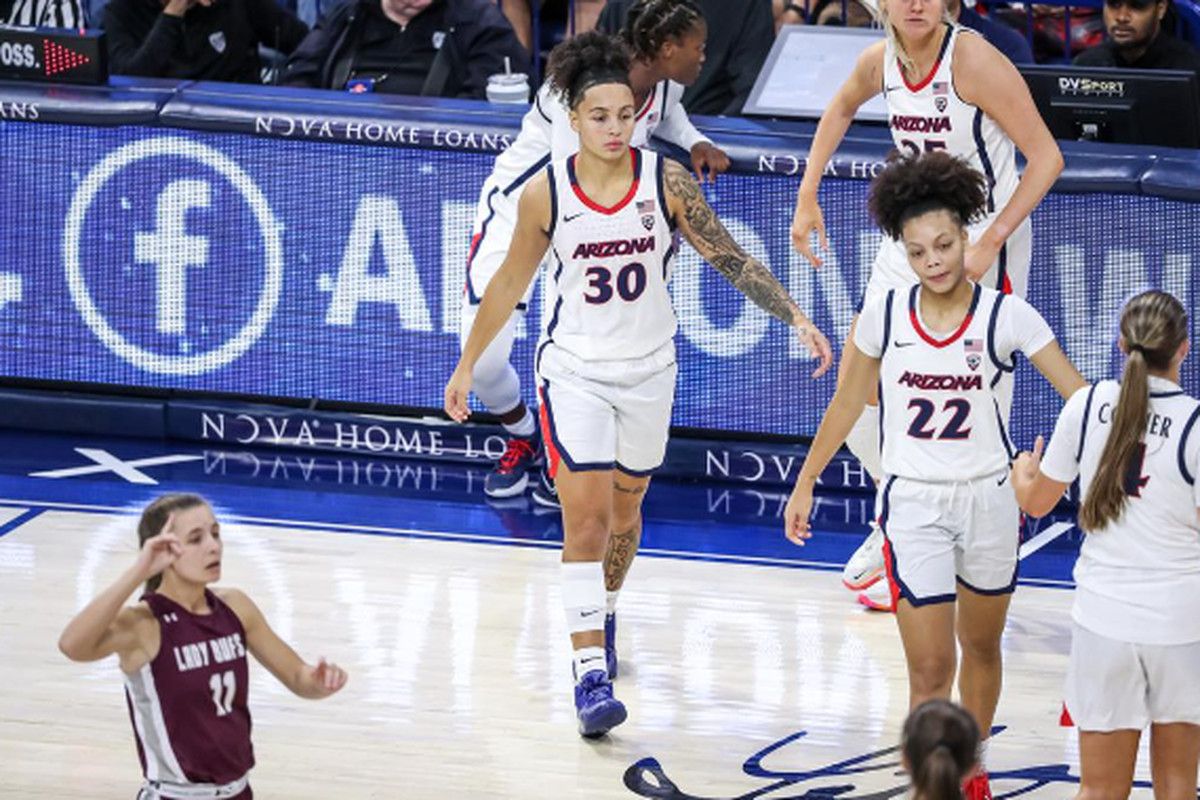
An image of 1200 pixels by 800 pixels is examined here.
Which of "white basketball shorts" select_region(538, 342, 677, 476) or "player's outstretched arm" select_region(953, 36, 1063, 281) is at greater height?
"player's outstretched arm" select_region(953, 36, 1063, 281)

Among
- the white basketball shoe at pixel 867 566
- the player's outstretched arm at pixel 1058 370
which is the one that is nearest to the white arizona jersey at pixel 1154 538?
the player's outstretched arm at pixel 1058 370

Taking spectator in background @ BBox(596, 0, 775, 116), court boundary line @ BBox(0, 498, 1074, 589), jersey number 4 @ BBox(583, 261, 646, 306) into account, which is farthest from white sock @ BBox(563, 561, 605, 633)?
spectator in background @ BBox(596, 0, 775, 116)

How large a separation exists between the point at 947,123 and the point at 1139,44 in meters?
2.80

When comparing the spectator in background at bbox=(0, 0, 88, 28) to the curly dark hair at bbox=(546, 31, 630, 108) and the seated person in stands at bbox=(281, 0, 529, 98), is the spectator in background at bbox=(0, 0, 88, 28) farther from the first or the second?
the curly dark hair at bbox=(546, 31, 630, 108)

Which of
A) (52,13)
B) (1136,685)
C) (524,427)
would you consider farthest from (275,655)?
(52,13)

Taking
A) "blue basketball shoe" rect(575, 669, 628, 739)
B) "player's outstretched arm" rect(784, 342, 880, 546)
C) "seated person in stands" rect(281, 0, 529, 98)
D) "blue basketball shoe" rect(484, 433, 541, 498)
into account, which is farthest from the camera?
"seated person in stands" rect(281, 0, 529, 98)

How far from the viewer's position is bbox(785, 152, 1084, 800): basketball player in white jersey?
6.28 m

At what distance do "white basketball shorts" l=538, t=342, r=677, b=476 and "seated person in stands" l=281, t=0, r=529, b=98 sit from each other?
3.21 meters

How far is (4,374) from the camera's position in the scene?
33.7ft

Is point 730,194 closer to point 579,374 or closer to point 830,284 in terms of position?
point 830,284

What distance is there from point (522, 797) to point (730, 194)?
3.47 metres

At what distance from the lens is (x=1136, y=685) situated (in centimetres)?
565

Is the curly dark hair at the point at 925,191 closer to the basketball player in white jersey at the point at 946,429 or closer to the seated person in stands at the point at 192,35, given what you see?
the basketball player in white jersey at the point at 946,429

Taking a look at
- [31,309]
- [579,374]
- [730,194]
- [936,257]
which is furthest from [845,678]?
[31,309]
